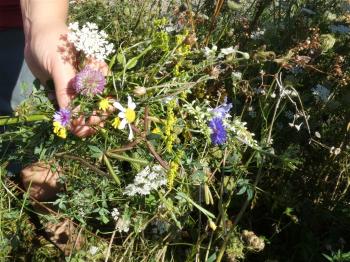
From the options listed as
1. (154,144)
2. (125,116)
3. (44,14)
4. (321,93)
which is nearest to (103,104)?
(125,116)

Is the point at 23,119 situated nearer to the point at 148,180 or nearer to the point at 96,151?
the point at 96,151

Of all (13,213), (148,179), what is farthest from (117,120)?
(13,213)

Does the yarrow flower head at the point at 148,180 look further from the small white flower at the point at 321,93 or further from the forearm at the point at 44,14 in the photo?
the small white flower at the point at 321,93

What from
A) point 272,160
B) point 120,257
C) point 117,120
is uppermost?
point 117,120

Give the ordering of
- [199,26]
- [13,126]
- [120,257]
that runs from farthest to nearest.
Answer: [199,26], [120,257], [13,126]

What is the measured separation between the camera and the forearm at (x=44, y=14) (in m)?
1.27

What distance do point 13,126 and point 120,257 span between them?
17.5 inches

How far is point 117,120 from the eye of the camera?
1.04 meters

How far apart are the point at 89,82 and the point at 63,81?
97 millimetres

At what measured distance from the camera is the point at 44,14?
1.28 metres

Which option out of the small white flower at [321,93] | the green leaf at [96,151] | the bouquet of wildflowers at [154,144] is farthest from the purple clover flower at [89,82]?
the small white flower at [321,93]

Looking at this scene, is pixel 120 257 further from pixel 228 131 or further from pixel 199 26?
pixel 199 26

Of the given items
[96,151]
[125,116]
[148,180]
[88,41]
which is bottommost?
[148,180]

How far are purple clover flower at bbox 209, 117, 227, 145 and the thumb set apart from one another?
0.32m
